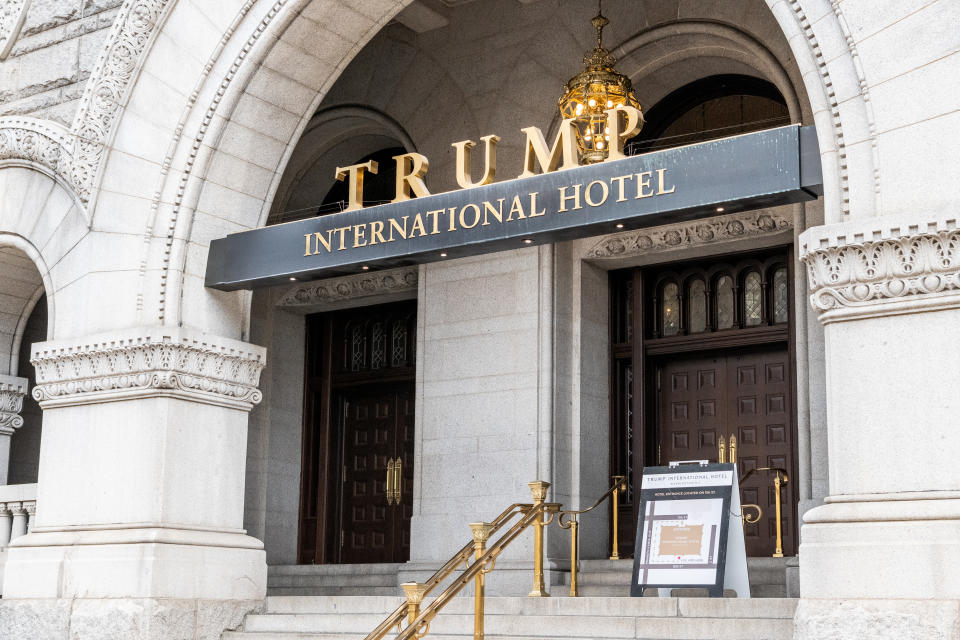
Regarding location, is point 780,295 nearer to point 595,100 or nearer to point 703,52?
point 703,52

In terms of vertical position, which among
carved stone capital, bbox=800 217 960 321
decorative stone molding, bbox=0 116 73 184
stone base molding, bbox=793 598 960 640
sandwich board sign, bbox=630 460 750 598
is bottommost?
stone base molding, bbox=793 598 960 640

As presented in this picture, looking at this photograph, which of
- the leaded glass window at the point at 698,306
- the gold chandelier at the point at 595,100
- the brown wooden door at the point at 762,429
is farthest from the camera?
the leaded glass window at the point at 698,306

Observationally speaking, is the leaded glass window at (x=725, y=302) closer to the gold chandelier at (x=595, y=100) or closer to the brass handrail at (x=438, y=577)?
the gold chandelier at (x=595, y=100)

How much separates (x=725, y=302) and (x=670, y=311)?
614 mm

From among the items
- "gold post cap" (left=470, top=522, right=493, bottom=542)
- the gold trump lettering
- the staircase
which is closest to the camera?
the staircase

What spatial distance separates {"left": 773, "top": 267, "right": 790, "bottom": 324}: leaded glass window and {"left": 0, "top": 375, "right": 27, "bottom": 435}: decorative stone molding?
27.7 ft

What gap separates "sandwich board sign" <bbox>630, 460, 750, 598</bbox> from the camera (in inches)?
397

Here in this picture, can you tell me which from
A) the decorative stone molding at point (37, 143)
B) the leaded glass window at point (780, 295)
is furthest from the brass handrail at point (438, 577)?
the decorative stone molding at point (37, 143)

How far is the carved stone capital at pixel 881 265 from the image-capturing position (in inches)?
302

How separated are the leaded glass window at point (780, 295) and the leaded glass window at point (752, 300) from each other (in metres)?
0.15

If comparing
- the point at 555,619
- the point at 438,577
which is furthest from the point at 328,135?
the point at 555,619

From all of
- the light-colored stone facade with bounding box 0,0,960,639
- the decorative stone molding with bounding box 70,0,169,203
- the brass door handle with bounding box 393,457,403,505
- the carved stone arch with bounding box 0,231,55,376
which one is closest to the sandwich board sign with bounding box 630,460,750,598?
the light-colored stone facade with bounding box 0,0,960,639

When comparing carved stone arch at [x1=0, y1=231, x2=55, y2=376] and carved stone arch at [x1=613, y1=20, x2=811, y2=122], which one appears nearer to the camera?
carved stone arch at [x1=613, y1=20, x2=811, y2=122]

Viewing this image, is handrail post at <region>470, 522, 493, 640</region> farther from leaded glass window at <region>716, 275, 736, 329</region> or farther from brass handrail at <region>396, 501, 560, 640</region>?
leaded glass window at <region>716, 275, 736, 329</region>
